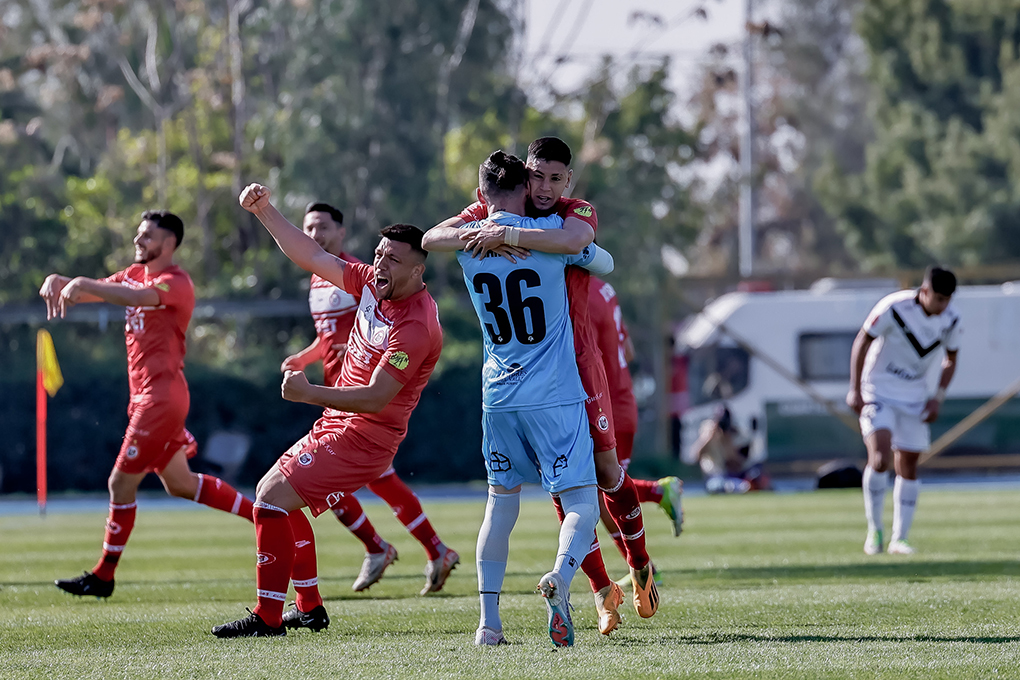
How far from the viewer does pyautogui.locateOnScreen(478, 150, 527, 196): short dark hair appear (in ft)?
19.3

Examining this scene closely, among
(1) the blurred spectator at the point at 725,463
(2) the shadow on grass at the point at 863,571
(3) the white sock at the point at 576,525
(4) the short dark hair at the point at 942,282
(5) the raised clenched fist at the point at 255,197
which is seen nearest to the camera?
(3) the white sock at the point at 576,525

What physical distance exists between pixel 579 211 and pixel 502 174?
1.22ft

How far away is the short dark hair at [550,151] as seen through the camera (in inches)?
233

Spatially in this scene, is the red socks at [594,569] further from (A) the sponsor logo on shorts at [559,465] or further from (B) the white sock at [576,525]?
(A) the sponsor logo on shorts at [559,465]

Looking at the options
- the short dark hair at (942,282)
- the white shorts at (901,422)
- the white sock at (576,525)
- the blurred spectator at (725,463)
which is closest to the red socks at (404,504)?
the white sock at (576,525)

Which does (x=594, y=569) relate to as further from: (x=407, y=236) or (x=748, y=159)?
(x=748, y=159)

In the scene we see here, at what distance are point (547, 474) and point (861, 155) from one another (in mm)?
56762

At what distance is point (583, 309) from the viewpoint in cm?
618

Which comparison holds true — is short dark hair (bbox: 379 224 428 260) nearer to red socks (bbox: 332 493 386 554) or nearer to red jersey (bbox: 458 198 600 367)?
red jersey (bbox: 458 198 600 367)

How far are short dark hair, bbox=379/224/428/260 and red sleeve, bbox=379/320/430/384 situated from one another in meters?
0.34

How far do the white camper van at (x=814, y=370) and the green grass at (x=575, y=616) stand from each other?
9.89 m

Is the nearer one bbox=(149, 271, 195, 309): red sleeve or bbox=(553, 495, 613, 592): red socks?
bbox=(553, 495, 613, 592): red socks

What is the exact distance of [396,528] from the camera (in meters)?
14.3

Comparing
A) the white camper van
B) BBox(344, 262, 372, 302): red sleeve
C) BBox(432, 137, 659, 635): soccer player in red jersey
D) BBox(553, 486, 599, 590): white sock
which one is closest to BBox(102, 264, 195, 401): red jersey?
BBox(344, 262, 372, 302): red sleeve
